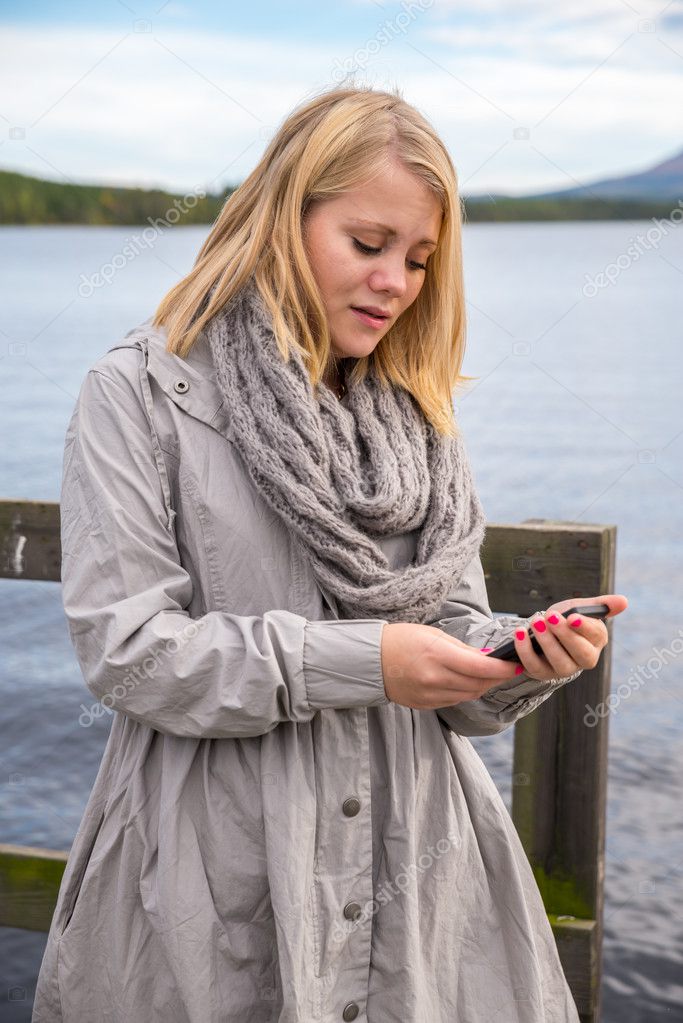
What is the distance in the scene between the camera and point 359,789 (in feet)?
6.02

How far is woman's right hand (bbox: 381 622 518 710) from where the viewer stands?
169 centimetres

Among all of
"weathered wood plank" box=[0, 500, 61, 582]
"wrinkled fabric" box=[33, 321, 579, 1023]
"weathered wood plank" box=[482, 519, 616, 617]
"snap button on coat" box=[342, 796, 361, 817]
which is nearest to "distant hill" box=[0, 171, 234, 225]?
"weathered wood plank" box=[0, 500, 61, 582]

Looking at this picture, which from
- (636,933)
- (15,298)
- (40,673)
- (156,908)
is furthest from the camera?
(15,298)

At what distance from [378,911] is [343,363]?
0.88 meters

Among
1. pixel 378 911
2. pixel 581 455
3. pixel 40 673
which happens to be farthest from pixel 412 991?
pixel 581 455

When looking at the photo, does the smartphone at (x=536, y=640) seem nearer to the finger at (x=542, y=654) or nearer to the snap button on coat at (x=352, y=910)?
the finger at (x=542, y=654)

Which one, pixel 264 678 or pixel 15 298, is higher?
pixel 15 298

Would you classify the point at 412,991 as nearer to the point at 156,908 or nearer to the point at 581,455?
the point at 156,908

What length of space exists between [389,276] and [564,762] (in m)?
1.33

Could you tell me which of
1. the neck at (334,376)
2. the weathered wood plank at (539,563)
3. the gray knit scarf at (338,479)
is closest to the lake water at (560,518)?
the weathered wood plank at (539,563)

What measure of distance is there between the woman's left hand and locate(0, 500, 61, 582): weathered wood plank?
1350 millimetres

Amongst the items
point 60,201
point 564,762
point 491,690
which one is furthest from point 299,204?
point 60,201

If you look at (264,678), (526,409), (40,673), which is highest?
(526,409)

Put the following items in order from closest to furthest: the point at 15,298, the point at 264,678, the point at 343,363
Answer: the point at 264,678, the point at 343,363, the point at 15,298
